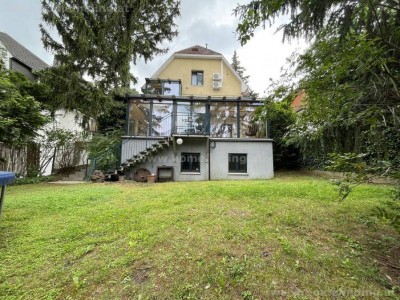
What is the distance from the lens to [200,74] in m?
16.4

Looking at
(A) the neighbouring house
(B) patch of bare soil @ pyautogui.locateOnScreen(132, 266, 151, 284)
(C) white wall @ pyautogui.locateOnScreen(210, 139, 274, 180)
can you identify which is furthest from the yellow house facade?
(B) patch of bare soil @ pyautogui.locateOnScreen(132, 266, 151, 284)

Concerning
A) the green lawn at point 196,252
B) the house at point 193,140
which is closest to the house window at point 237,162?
the house at point 193,140

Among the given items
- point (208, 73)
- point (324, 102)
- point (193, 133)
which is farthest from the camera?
point (208, 73)

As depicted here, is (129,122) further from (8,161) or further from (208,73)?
(208,73)

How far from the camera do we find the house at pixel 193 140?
428 inches

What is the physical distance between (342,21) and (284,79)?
1246 mm

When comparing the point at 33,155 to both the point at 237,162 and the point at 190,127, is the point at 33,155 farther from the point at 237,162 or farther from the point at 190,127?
the point at 237,162

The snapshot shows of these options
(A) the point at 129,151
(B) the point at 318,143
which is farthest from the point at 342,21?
(A) the point at 129,151

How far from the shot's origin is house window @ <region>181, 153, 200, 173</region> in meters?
11.2

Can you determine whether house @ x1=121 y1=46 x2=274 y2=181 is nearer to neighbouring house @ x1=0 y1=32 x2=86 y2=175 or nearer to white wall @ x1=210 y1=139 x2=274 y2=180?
white wall @ x1=210 y1=139 x2=274 y2=180

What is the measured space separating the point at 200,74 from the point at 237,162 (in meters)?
8.44

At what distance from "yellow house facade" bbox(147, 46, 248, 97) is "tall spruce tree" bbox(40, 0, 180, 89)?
3.79 meters

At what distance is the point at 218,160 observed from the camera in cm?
1123

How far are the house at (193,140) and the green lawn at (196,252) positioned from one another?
6210mm
